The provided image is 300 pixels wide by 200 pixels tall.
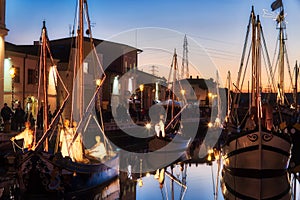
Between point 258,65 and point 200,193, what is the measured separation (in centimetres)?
612

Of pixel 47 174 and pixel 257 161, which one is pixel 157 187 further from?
pixel 47 174

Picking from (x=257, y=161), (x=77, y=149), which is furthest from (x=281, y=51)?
(x=77, y=149)

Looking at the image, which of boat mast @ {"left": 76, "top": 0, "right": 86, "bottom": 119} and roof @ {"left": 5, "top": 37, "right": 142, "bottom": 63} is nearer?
boat mast @ {"left": 76, "top": 0, "right": 86, "bottom": 119}

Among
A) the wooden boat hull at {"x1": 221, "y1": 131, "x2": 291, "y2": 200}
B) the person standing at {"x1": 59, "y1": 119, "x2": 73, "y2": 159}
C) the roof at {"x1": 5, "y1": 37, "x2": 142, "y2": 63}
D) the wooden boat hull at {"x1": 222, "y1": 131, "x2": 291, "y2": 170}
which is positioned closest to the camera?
the person standing at {"x1": 59, "y1": 119, "x2": 73, "y2": 159}

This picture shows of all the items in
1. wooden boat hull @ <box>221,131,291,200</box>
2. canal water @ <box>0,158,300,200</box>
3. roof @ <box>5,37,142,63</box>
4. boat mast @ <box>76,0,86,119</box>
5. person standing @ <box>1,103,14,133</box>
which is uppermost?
roof @ <box>5,37,142,63</box>

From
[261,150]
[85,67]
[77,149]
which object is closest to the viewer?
[77,149]

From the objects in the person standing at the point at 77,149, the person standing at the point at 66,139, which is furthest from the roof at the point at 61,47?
the person standing at the point at 77,149

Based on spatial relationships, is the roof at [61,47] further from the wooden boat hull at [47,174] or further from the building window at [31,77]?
the wooden boat hull at [47,174]

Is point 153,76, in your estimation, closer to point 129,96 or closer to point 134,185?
point 129,96

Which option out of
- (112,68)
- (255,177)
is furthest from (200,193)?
(112,68)

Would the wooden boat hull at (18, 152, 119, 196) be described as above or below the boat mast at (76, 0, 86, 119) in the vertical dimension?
below

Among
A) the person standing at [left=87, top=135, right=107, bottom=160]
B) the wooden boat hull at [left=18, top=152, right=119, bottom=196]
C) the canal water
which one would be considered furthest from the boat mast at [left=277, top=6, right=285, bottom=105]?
the wooden boat hull at [left=18, top=152, right=119, bottom=196]

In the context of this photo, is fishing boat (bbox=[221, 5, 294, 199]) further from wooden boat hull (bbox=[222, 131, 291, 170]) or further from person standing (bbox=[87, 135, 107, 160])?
person standing (bbox=[87, 135, 107, 160])

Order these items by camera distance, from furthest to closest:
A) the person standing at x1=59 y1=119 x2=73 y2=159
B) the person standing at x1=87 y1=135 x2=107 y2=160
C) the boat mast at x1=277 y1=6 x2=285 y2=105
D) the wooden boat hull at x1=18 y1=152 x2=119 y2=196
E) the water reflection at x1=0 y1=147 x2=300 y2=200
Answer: the boat mast at x1=277 y1=6 x2=285 y2=105 < the person standing at x1=87 y1=135 x2=107 y2=160 < the person standing at x1=59 y1=119 x2=73 y2=159 < the water reflection at x1=0 y1=147 x2=300 y2=200 < the wooden boat hull at x1=18 y1=152 x2=119 y2=196
